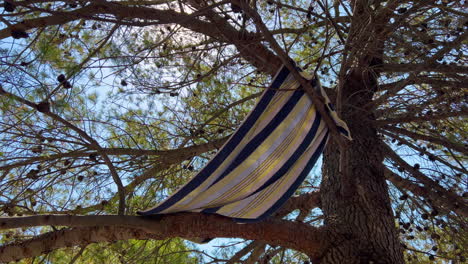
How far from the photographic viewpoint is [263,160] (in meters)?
1.71

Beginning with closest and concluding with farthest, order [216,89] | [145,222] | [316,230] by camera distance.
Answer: [145,222]
[316,230]
[216,89]

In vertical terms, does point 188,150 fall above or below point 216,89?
below

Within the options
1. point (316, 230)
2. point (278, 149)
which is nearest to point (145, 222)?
point (278, 149)

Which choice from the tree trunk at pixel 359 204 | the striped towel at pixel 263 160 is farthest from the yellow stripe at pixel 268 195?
the tree trunk at pixel 359 204

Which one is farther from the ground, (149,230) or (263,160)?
(263,160)

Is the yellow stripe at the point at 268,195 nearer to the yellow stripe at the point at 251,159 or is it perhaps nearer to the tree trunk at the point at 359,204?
the yellow stripe at the point at 251,159

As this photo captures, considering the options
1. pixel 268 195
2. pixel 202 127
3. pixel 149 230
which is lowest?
pixel 149 230

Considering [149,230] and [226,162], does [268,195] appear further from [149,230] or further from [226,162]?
[149,230]

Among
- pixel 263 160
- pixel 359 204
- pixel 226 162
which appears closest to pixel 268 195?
pixel 263 160

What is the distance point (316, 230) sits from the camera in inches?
74.0

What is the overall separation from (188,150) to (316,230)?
2.82 ft

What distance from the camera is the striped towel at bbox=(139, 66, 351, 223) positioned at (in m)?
1.62

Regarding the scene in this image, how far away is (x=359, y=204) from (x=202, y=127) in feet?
3.28

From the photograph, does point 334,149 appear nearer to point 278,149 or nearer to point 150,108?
point 278,149
